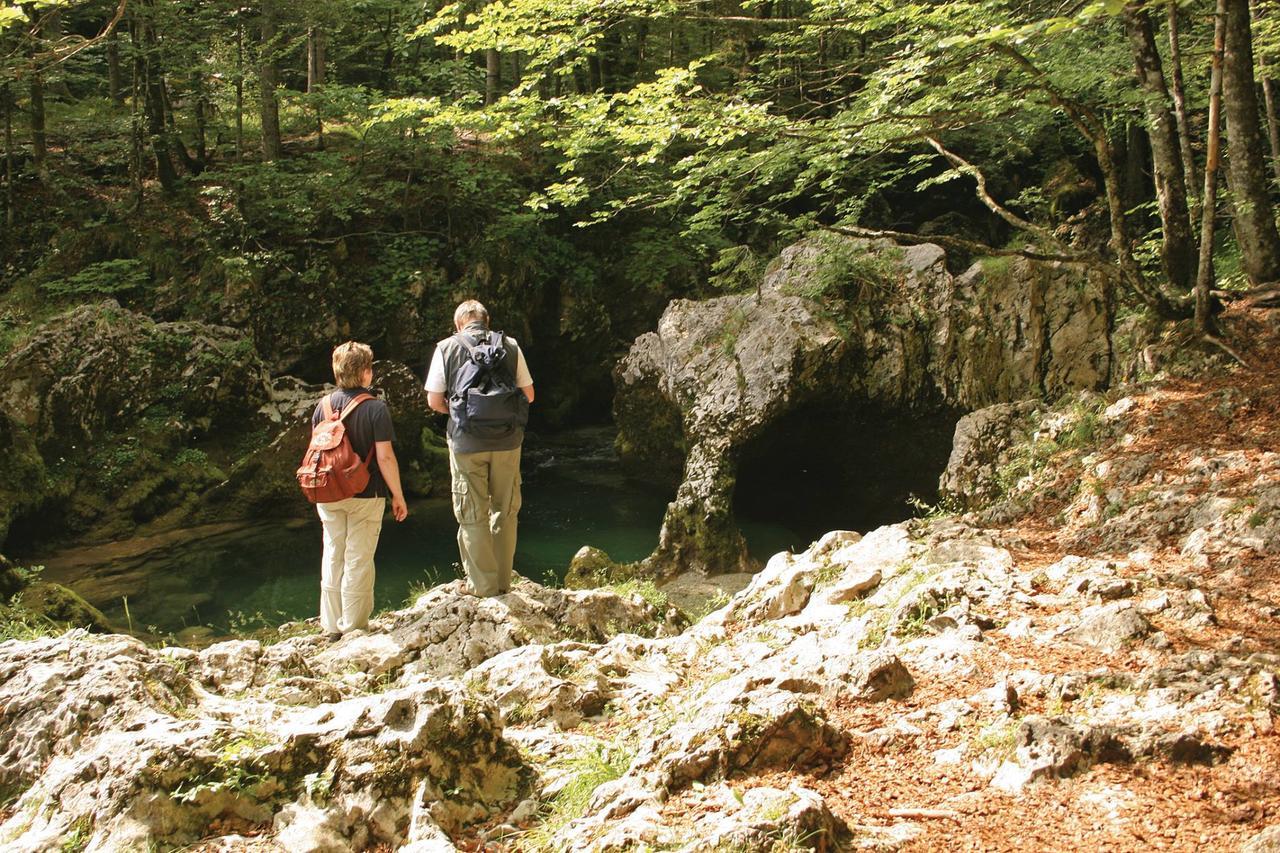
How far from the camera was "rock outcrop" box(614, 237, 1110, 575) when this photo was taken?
33.9ft

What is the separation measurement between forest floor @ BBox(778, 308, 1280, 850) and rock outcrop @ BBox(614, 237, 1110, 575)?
6433 mm

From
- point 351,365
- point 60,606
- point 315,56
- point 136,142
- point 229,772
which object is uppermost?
point 315,56

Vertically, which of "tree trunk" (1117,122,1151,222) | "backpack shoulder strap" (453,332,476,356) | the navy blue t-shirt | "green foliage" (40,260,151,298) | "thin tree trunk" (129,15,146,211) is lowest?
the navy blue t-shirt

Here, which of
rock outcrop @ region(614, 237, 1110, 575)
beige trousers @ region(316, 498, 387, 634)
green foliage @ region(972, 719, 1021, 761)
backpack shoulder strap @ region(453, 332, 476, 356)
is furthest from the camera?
rock outcrop @ region(614, 237, 1110, 575)

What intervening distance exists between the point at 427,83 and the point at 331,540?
680 inches

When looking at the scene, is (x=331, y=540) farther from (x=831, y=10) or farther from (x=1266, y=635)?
(x=831, y=10)

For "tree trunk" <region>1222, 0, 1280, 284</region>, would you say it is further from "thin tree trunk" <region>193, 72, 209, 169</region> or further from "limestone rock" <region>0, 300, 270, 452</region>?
"thin tree trunk" <region>193, 72, 209, 169</region>

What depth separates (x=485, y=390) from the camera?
235 inches

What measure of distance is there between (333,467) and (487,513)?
1204 mm

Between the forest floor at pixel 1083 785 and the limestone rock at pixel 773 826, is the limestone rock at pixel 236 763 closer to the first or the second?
the limestone rock at pixel 773 826

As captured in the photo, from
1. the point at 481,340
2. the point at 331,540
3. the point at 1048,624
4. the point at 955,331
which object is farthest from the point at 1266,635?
the point at 955,331

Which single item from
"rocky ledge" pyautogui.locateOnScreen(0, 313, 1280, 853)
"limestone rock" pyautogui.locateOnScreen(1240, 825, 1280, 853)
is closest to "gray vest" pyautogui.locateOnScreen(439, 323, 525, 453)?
"rocky ledge" pyautogui.locateOnScreen(0, 313, 1280, 853)

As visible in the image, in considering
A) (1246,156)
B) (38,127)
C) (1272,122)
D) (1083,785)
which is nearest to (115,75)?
(38,127)

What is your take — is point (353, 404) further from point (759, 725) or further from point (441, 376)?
point (759, 725)
